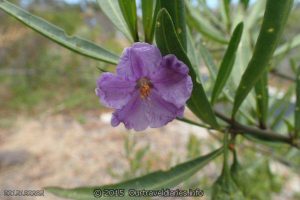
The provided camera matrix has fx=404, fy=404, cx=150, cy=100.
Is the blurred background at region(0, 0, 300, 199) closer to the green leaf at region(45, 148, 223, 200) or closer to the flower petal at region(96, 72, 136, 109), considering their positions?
the green leaf at region(45, 148, 223, 200)

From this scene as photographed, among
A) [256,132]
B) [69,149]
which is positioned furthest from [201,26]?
[69,149]

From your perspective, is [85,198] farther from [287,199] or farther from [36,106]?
[36,106]

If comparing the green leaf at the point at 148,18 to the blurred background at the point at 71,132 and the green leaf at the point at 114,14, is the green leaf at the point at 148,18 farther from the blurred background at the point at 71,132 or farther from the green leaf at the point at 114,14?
the blurred background at the point at 71,132

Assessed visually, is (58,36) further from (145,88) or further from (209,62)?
(209,62)

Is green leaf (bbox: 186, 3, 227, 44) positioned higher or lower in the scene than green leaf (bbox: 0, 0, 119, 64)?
higher

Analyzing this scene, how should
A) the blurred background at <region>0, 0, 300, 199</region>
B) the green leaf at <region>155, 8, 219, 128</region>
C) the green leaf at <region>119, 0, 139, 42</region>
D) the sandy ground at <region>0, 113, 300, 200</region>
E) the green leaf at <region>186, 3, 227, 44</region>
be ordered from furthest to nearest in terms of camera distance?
the sandy ground at <region>0, 113, 300, 200</region> < the blurred background at <region>0, 0, 300, 199</region> < the green leaf at <region>186, 3, 227, 44</region> < the green leaf at <region>119, 0, 139, 42</region> < the green leaf at <region>155, 8, 219, 128</region>

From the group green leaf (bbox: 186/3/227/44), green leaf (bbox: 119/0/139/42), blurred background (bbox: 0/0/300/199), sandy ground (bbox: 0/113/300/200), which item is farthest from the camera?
sandy ground (bbox: 0/113/300/200)

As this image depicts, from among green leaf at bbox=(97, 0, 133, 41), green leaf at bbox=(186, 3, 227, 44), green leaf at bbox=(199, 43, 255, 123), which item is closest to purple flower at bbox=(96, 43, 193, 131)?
green leaf at bbox=(97, 0, 133, 41)
